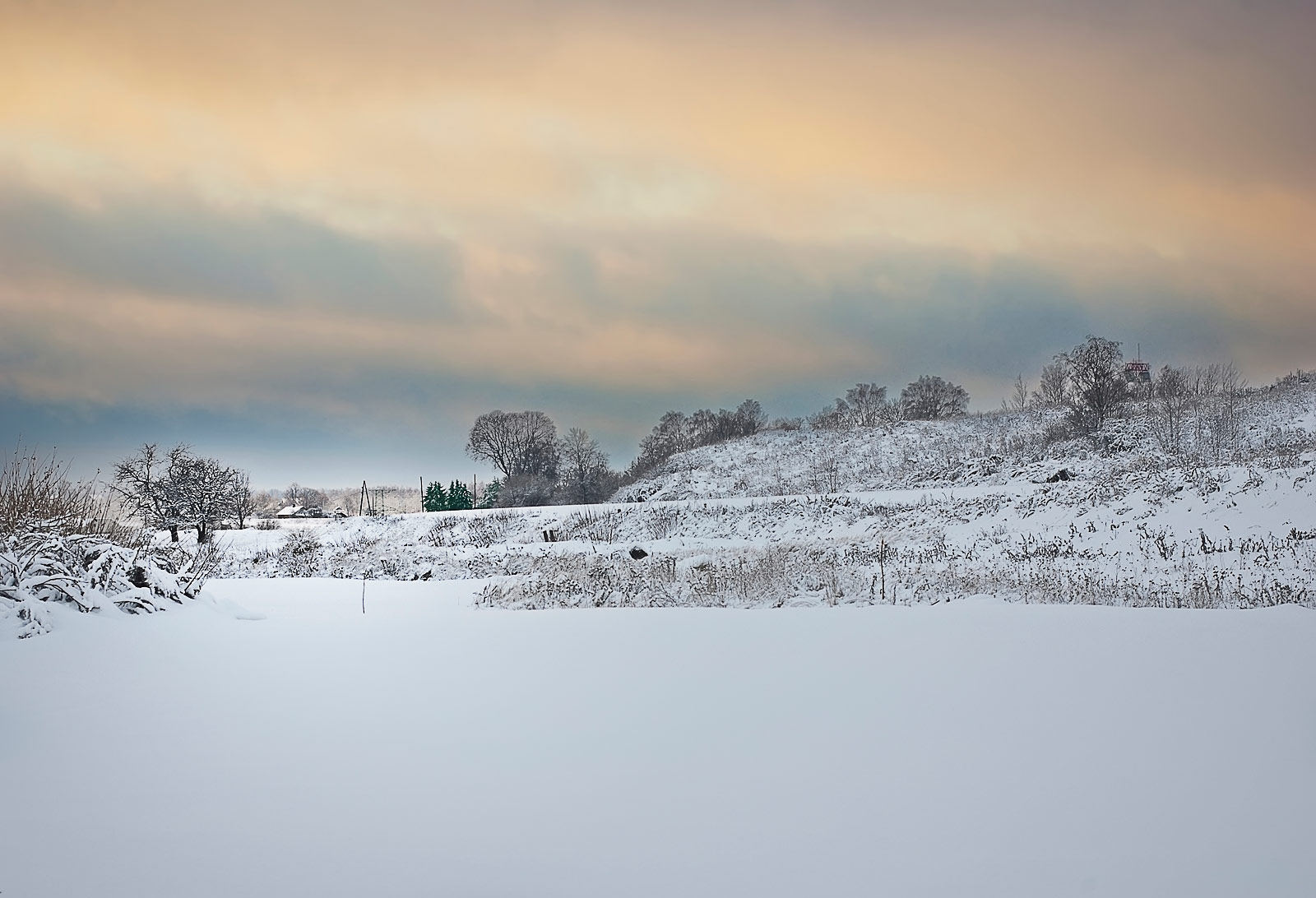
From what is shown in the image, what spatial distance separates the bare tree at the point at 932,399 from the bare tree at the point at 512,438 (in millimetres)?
22364

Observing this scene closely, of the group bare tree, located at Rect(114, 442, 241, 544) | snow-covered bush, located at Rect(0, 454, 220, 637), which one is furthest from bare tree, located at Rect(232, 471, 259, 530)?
snow-covered bush, located at Rect(0, 454, 220, 637)

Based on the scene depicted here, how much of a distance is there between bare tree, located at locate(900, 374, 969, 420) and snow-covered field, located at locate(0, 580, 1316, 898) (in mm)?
46662

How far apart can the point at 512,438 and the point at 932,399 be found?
26452 mm

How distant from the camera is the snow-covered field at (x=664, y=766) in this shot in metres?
2.93

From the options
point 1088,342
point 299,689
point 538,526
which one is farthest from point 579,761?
point 1088,342

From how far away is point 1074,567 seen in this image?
1384 centimetres

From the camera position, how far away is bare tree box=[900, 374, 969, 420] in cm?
5188

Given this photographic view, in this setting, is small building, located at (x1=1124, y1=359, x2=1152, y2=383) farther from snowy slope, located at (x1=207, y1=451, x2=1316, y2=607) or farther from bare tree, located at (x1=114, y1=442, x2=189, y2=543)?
bare tree, located at (x1=114, y1=442, x2=189, y2=543)

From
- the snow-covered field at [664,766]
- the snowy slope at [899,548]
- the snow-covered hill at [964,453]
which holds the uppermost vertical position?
the snow-covered hill at [964,453]

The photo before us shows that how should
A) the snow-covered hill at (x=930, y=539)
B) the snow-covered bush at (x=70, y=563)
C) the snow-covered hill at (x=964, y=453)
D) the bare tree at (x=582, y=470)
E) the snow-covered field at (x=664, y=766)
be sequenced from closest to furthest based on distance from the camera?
the snow-covered field at (x=664, y=766), the snow-covered bush at (x=70, y=563), the snow-covered hill at (x=930, y=539), the snow-covered hill at (x=964, y=453), the bare tree at (x=582, y=470)

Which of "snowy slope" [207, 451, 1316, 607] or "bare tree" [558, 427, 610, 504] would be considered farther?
"bare tree" [558, 427, 610, 504]

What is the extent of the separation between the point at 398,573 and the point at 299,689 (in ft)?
46.8

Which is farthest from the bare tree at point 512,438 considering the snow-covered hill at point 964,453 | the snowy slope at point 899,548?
the snowy slope at point 899,548

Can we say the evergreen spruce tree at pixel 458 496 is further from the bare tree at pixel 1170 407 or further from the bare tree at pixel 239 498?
the bare tree at pixel 1170 407
